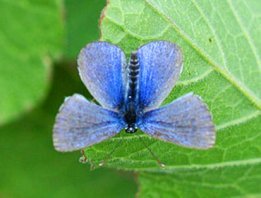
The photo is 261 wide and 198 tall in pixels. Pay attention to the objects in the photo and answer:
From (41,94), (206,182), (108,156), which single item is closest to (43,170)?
(41,94)

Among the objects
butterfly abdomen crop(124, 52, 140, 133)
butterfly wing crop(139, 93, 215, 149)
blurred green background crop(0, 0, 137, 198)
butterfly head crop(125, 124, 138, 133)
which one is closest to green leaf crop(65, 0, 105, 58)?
blurred green background crop(0, 0, 137, 198)

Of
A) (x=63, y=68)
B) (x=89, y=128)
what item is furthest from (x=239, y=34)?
(x=63, y=68)

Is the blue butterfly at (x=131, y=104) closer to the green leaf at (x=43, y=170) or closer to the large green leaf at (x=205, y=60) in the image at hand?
the large green leaf at (x=205, y=60)

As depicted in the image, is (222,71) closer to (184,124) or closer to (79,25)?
(184,124)

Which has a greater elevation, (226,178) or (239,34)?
(239,34)

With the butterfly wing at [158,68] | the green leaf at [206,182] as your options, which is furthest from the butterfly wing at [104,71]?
the green leaf at [206,182]

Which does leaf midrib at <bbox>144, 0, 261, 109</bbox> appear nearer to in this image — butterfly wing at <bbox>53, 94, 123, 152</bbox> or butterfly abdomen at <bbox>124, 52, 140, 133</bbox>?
butterfly abdomen at <bbox>124, 52, 140, 133</bbox>

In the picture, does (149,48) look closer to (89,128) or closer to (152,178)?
(89,128)
